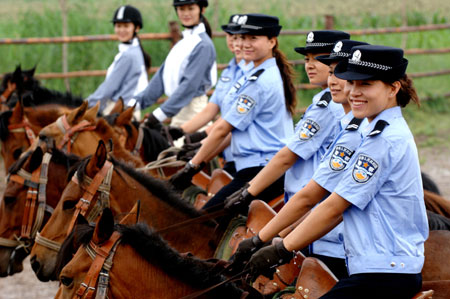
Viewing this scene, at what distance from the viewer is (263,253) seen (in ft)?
10.3

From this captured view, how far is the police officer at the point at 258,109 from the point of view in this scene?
473 cm

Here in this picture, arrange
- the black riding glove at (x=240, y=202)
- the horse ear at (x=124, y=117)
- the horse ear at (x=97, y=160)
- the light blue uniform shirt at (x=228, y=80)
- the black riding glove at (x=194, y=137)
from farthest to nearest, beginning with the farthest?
the black riding glove at (x=194, y=137) → the horse ear at (x=124, y=117) → the light blue uniform shirt at (x=228, y=80) → the black riding glove at (x=240, y=202) → the horse ear at (x=97, y=160)

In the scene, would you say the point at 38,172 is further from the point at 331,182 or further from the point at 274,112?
the point at 331,182

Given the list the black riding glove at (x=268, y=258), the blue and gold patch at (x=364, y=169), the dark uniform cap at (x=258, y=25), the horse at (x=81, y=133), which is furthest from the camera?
the horse at (x=81, y=133)

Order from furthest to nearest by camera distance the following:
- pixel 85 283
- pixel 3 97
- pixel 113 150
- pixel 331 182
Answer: pixel 3 97 → pixel 113 150 → pixel 331 182 → pixel 85 283

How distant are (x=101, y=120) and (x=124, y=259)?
2764 millimetres

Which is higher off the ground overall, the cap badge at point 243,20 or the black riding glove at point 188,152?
the cap badge at point 243,20

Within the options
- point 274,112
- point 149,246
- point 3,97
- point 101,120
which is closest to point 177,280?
point 149,246

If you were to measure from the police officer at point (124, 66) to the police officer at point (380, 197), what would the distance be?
15.4 feet

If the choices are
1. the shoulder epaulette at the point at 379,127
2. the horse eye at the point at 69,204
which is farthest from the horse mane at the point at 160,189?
the shoulder epaulette at the point at 379,127

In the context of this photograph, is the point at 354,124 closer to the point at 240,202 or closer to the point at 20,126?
the point at 240,202

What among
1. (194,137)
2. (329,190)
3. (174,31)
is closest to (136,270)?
(329,190)

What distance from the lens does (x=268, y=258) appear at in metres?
3.13

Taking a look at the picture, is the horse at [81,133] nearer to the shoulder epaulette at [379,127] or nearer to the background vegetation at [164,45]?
the shoulder epaulette at [379,127]
